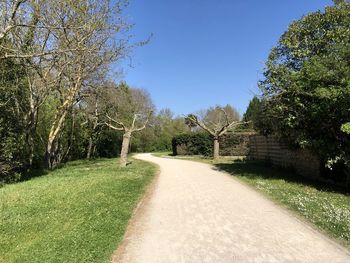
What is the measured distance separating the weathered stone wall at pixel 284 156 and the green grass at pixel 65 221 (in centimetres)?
840

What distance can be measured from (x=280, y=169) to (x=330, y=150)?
6.63 metres

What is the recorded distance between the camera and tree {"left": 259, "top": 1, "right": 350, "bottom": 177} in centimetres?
1379

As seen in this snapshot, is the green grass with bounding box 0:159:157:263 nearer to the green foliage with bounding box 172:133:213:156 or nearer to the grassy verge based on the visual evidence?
the grassy verge

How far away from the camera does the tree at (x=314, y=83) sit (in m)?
13.8

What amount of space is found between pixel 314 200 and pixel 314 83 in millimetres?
4899

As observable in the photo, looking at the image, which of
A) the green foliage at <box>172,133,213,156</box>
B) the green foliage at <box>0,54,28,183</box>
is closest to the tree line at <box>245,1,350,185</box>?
the green foliage at <box>0,54,28,183</box>

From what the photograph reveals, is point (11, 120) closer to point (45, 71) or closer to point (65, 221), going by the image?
point (45, 71)

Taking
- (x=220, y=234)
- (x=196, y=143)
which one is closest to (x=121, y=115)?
(x=196, y=143)

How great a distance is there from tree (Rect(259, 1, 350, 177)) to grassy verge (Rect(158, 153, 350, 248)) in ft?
4.79

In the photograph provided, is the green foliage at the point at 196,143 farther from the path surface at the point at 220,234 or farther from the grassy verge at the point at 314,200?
the path surface at the point at 220,234

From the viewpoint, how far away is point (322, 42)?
15.8 m

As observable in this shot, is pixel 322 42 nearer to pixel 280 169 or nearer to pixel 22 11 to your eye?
pixel 280 169

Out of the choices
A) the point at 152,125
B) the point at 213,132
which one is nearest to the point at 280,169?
the point at 213,132

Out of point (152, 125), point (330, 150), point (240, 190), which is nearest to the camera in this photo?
point (240, 190)
